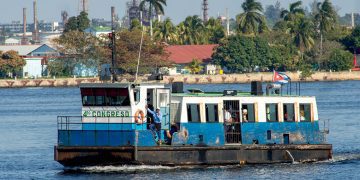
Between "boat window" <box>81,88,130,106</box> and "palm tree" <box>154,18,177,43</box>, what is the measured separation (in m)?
132

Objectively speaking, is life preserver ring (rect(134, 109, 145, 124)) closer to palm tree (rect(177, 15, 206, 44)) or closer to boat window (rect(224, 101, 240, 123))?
boat window (rect(224, 101, 240, 123))

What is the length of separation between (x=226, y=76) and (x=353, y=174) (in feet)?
364

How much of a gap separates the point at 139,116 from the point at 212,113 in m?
3.13

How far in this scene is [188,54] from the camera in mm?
166875

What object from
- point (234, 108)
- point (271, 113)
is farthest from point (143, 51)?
point (234, 108)

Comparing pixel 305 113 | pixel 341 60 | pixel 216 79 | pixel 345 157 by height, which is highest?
pixel 341 60

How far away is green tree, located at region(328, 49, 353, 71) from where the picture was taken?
15925 cm

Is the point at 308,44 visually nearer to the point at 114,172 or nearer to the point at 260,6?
the point at 260,6

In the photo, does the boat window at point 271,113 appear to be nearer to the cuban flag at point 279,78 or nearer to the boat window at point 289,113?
the boat window at point 289,113

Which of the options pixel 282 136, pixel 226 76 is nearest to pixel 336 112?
pixel 282 136

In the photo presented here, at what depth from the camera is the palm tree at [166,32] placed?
174413mm

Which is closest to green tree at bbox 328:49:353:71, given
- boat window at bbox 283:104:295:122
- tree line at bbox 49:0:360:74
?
tree line at bbox 49:0:360:74

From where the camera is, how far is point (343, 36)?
17850 centimetres

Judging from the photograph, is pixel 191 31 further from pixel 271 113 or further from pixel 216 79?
pixel 271 113
